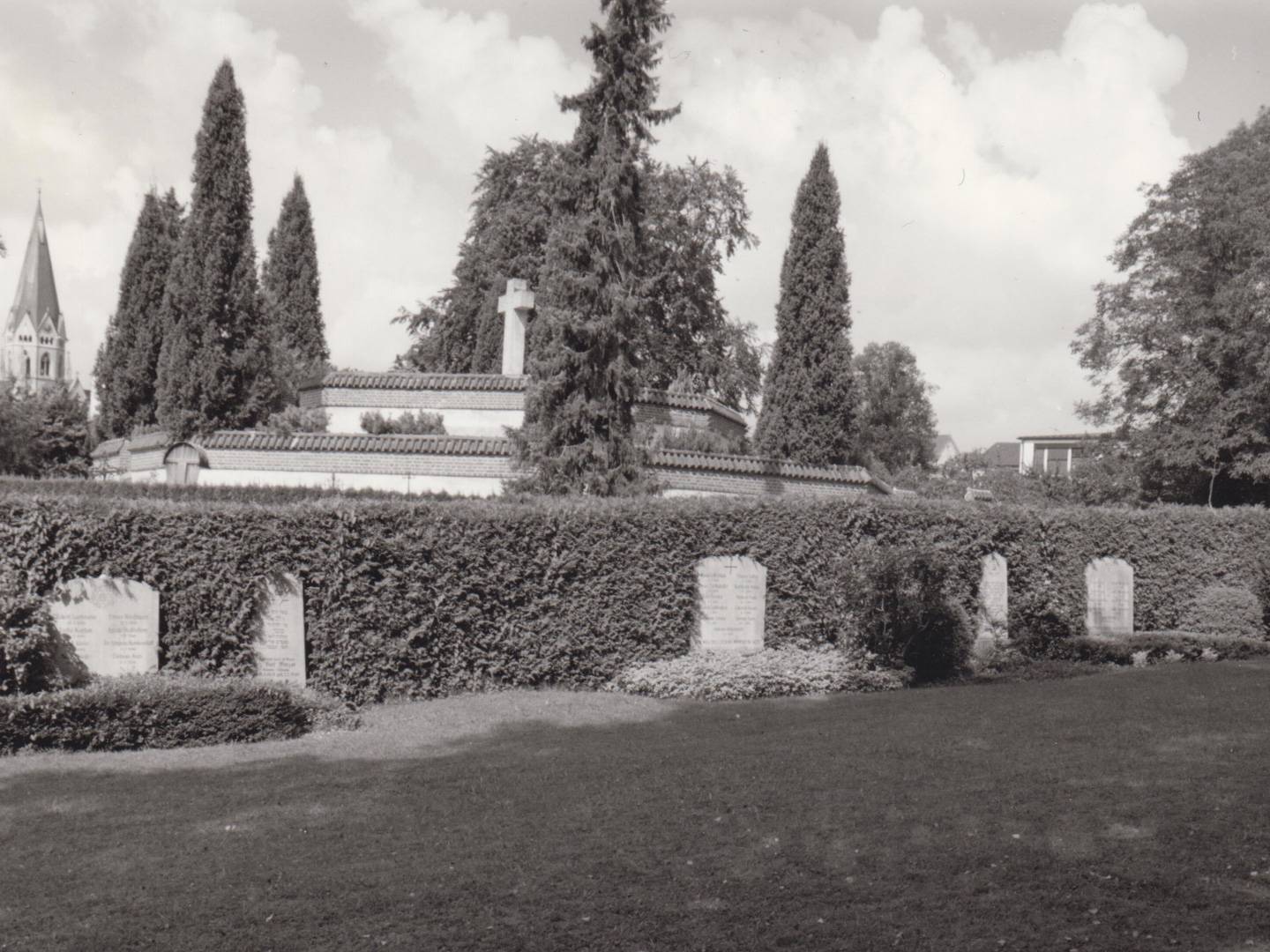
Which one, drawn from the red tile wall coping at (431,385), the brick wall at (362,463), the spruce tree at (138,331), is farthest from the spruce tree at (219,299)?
the spruce tree at (138,331)

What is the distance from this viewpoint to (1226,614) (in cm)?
2347

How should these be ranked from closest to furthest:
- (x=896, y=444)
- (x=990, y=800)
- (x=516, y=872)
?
1. (x=516, y=872)
2. (x=990, y=800)
3. (x=896, y=444)

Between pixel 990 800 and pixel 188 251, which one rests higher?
pixel 188 251

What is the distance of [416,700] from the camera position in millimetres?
15359

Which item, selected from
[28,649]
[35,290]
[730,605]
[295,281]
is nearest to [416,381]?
[730,605]

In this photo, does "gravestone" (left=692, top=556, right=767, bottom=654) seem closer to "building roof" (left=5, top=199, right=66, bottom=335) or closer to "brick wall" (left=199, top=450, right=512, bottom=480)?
"brick wall" (left=199, top=450, right=512, bottom=480)

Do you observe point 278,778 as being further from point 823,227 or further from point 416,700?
point 823,227

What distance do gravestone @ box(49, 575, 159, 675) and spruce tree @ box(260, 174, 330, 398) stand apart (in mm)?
41183

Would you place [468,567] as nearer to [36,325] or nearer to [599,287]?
[599,287]

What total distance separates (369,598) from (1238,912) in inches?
434

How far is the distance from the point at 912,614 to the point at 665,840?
34.1 ft

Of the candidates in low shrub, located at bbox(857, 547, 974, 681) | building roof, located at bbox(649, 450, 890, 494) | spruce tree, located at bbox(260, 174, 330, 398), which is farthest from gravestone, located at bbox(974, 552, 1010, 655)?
spruce tree, located at bbox(260, 174, 330, 398)

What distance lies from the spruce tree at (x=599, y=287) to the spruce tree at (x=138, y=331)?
27011 millimetres

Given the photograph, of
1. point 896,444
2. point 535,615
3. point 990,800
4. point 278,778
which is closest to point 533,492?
point 535,615
